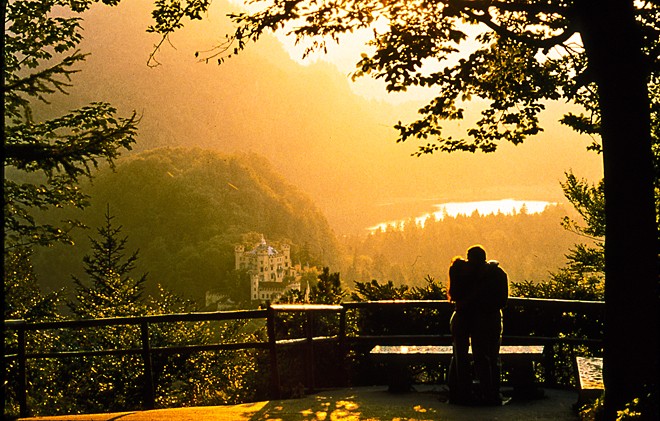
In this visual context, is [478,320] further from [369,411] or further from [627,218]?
[627,218]

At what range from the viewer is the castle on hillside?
524ft

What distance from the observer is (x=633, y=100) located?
7410 mm

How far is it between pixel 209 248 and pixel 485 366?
529 ft

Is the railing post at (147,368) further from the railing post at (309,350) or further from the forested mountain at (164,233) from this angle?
the forested mountain at (164,233)

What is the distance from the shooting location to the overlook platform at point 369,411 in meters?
8.38

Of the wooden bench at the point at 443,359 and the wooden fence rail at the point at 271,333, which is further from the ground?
the wooden fence rail at the point at 271,333


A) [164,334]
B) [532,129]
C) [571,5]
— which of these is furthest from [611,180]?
[164,334]

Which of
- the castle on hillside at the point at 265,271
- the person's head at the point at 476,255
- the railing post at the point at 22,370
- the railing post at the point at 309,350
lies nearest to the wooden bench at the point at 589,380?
the person's head at the point at 476,255

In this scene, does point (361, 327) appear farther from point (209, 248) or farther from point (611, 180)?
point (209, 248)

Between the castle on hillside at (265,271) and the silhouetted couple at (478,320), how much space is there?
14695cm

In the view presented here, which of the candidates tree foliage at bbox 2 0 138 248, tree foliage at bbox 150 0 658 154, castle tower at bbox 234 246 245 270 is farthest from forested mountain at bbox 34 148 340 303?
tree foliage at bbox 150 0 658 154

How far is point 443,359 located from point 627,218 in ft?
11.6

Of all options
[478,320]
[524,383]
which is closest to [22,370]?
[478,320]

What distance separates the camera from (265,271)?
167375 mm
